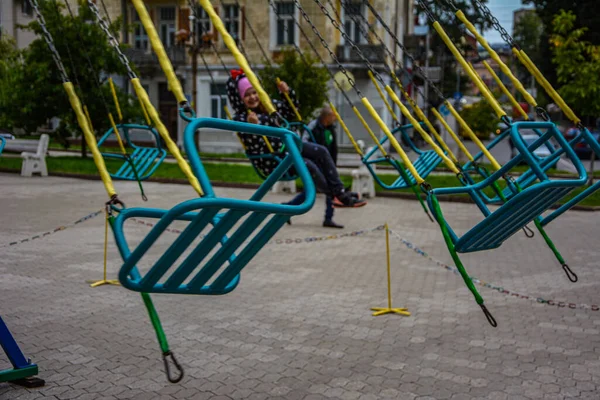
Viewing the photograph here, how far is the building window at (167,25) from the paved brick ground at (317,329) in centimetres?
2544

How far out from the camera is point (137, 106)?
2366cm

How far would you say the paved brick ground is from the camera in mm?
4484

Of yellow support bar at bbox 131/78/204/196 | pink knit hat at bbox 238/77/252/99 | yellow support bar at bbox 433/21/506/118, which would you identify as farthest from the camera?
pink knit hat at bbox 238/77/252/99

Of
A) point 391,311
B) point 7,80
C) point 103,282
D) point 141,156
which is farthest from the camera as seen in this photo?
point 7,80

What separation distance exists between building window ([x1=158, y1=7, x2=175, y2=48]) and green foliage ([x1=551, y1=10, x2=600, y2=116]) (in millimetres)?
20724

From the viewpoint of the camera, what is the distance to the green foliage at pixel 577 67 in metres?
16.3

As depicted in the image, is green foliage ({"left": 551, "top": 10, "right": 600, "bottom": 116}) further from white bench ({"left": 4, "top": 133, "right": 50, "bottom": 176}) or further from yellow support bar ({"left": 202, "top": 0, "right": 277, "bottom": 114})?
yellow support bar ({"left": 202, "top": 0, "right": 277, "bottom": 114})

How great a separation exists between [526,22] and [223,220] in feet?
268

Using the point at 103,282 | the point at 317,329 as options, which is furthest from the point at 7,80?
the point at 317,329

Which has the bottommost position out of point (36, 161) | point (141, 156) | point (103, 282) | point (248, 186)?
point (248, 186)

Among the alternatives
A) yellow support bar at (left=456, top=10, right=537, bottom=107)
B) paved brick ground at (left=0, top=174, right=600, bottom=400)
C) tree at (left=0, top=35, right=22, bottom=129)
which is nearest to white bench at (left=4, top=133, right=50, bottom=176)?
tree at (left=0, top=35, right=22, bottom=129)

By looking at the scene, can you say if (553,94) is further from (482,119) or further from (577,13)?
(577,13)

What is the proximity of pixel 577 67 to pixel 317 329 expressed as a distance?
13.2m

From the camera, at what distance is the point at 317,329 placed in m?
5.71
